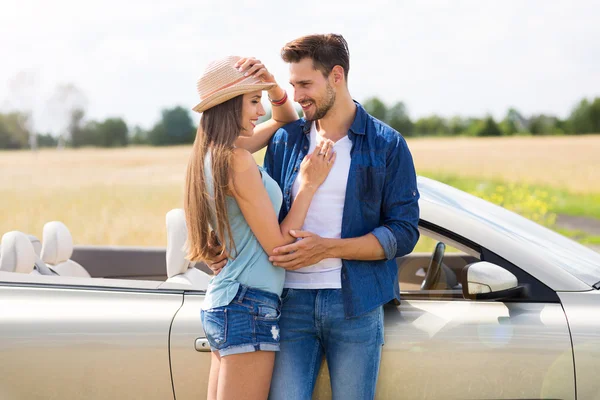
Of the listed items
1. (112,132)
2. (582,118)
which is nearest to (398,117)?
(582,118)

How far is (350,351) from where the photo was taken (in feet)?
8.14

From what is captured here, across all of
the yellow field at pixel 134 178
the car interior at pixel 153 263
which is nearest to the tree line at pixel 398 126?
the yellow field at pixel 134 178

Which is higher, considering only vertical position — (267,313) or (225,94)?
(225,94)

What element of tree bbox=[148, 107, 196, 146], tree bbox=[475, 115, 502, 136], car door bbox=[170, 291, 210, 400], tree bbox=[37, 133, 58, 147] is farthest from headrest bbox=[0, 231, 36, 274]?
tree bbox=[37, 133, 58, 147]

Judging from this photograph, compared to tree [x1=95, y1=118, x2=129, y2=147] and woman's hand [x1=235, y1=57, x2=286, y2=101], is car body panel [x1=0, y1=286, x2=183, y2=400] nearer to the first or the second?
woman's hand [x1=235, y1=57, x2=286, y2=101]

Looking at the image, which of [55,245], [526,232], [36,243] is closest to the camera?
Answer: [526,232]

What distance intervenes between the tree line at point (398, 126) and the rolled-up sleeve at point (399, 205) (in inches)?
1773

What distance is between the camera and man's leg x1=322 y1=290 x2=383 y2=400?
248 cm

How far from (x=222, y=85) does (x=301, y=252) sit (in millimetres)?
615

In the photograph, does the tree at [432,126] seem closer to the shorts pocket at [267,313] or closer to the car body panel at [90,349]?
the car body panel at [90,349]

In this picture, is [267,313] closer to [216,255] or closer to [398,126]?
[216,255]

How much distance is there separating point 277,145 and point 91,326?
39.0 inches

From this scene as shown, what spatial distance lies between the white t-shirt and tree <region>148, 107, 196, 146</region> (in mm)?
47195

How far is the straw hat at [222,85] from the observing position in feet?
7.91
